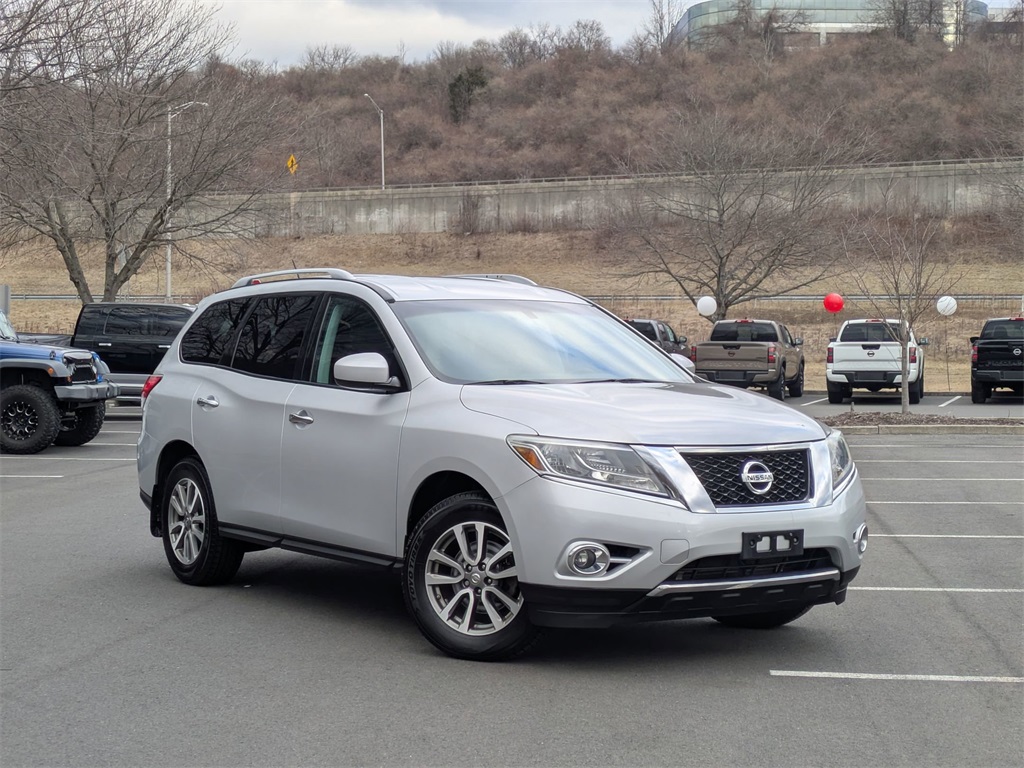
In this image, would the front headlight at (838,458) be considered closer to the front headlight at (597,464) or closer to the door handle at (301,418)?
the front headlight at (597,464)

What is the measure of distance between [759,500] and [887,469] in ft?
34.7

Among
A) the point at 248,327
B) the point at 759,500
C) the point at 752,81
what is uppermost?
the point at 752,81

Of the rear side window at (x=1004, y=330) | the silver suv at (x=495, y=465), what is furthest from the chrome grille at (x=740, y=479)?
the rear side window at (x=1004, y=330)

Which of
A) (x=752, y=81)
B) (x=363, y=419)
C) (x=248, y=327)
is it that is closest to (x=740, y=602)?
(x=363, y=419)

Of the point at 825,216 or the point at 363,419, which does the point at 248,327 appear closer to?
the point at 363,419

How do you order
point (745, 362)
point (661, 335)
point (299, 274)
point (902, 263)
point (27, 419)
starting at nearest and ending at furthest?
point (299, 274) < point (27, 419) < point (902, 263) < point (745, 362) < point (661, 335)

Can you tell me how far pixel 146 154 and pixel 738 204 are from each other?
63.8 feet

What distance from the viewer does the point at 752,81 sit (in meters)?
101

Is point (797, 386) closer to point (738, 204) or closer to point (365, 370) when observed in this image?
point (738, 204)

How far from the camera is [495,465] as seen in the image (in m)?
6.01

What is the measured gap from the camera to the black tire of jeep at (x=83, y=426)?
18766 mm

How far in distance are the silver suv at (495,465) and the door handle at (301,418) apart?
21 millimetres

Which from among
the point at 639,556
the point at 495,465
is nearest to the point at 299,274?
the point at 495,465

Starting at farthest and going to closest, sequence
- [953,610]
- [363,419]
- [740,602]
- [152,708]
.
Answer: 1. [953,610]
2. [363,419]
3. [740,602]
4. [152,708]
